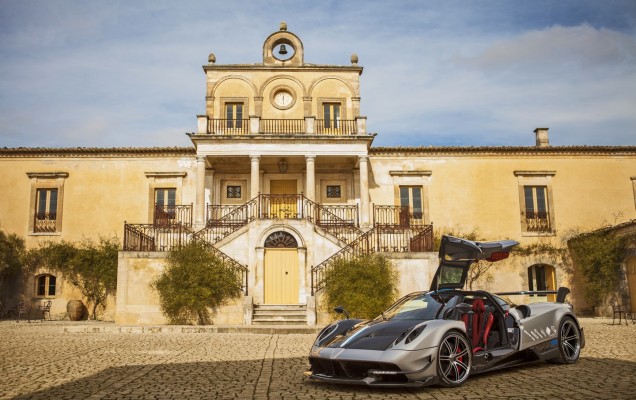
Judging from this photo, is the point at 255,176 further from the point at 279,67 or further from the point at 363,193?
the point at 279,67

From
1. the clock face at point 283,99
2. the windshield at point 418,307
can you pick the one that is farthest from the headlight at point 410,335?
the clock face at point 283,99

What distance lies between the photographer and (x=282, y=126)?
24.9m

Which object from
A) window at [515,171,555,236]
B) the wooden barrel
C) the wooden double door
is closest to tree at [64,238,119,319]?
the wooden barrel

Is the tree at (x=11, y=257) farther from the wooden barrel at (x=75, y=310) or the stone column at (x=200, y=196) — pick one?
Result: the stone column at (x=200, y=196)

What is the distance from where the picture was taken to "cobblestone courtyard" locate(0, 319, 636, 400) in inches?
238

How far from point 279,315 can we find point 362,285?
2.84 m

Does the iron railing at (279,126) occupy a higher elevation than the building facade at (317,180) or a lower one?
higher

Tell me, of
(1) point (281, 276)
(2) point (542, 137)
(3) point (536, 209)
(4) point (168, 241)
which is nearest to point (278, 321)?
(1) point (281, 276)

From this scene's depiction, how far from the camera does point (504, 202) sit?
1010 inches

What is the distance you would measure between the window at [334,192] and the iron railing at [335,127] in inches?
94.1

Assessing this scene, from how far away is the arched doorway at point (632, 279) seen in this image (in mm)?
21453

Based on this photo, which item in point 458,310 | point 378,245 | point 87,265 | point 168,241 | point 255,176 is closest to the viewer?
point 458,310

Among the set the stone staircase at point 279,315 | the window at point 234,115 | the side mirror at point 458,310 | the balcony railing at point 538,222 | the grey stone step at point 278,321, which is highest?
the window at point 234,115

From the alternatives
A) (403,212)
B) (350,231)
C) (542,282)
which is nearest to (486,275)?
(542,282)
